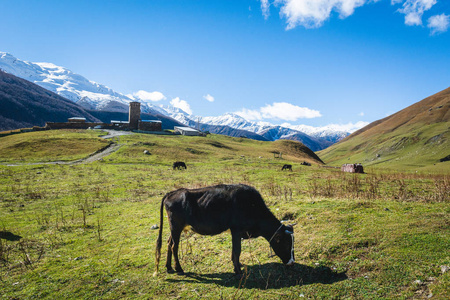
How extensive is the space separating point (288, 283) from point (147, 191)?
59.4 feet

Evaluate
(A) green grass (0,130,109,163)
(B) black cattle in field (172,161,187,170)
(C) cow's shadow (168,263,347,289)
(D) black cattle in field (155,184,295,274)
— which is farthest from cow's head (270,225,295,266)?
(A) green grass (0,130,109,163)

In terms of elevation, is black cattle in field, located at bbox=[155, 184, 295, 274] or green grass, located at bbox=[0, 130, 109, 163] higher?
green grass, located at bbox=[0, 130, 109, 163]

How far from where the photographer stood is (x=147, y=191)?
22359 millimetres

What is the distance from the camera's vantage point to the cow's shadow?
22.0 feet

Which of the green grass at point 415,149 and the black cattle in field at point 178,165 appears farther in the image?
the green grass at point 415,149

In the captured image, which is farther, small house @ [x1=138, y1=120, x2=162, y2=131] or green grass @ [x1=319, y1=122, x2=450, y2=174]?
small house @ [x1=138, y1=120, x2=162, y2=131]

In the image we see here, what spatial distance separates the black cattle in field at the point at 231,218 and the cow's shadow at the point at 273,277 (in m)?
0.32

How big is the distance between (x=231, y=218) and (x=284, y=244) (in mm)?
1835

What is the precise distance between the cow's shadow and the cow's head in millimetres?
364

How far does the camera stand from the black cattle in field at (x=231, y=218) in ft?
24.4

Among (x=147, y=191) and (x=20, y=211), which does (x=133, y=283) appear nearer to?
(x=20, y=211)

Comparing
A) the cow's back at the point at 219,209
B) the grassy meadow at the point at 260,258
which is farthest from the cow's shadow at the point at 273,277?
the cow's back at the point at 219,209

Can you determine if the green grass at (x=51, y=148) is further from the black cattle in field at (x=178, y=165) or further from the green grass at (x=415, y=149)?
the green grass at (x=415, y=149)

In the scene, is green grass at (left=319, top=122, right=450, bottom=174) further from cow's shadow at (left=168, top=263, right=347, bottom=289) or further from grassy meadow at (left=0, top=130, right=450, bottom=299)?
cow's shadow at (left=168, top=263, right=347, bottom=289)
